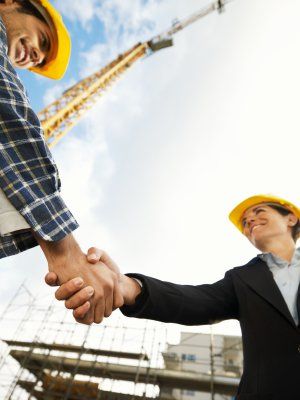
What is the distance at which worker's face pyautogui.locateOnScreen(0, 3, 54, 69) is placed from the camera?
178 cm

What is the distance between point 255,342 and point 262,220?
1460mm

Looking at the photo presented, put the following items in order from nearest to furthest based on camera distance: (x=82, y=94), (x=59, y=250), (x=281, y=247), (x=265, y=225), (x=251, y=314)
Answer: (x=59, y=250)
(x=251, y=314)
(x=281, y=247)
(x=265, y=225)
(x=82, y=94)

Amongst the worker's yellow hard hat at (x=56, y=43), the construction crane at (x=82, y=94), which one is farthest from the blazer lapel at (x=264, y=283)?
the construction crane at (x=82, y=94)

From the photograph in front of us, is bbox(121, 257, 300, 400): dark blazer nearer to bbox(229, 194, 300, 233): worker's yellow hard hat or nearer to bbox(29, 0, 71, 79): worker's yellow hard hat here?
bbox(229, 194, 300, 233): worker's yellow hard hat

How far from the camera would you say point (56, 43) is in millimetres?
2936

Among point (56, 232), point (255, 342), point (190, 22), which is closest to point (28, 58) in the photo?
point (56, 232)

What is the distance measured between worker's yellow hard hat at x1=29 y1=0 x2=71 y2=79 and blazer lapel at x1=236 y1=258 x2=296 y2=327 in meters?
2.57

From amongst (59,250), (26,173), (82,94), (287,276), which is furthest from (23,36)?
(82,94)

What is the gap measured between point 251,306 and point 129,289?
0.78 metres

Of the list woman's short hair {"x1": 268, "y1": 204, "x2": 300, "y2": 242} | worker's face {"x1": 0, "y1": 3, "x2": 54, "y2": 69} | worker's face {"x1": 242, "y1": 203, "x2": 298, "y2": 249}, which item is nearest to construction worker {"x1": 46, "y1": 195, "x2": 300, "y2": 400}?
worker's face {"x1": 242, "y1": 203, "x2": 298, "y2": 249}

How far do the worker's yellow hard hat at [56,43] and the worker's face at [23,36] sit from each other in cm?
25

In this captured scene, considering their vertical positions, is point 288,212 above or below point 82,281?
above

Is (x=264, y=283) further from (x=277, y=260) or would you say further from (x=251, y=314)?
(x=277, y=260)

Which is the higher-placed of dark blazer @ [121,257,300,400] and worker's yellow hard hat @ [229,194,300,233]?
worker's yellow hard hat @ [229,194,300,233]
